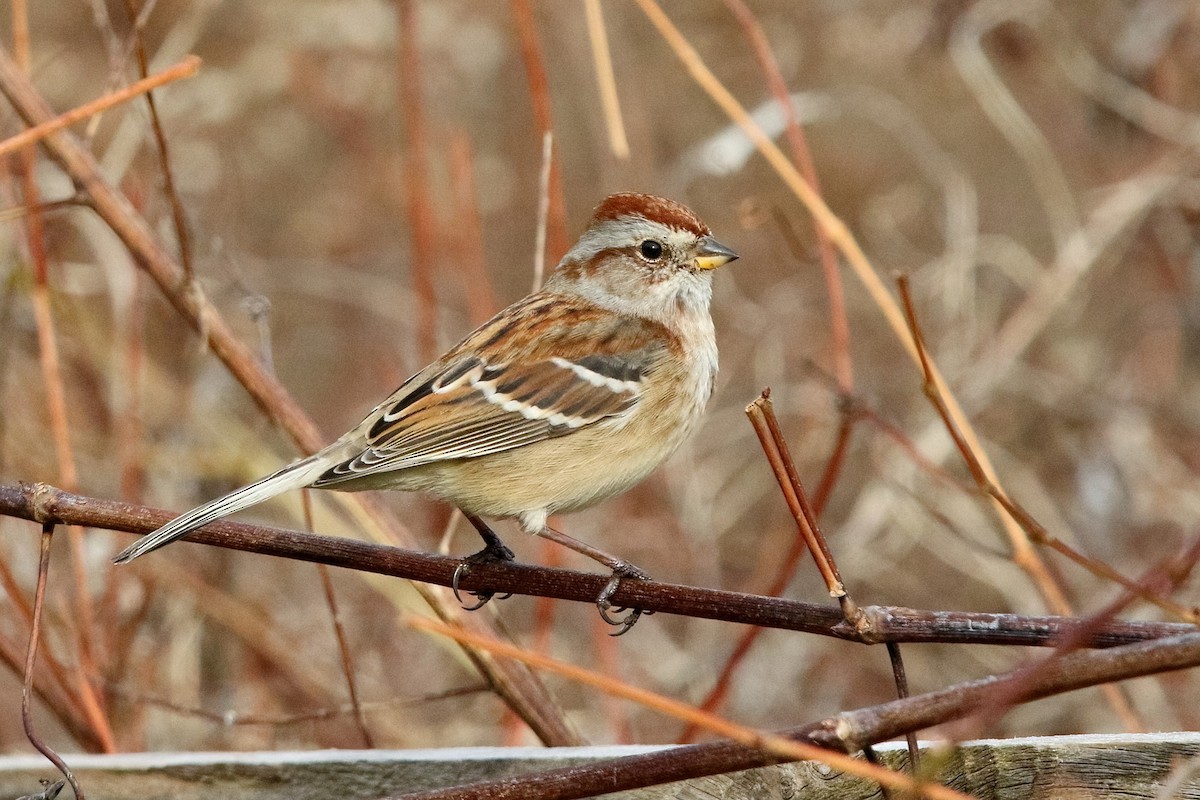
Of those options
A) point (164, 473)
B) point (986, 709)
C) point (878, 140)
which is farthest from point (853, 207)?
point (986, 709)

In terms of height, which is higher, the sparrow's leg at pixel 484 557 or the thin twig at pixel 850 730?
the sparrow's leg at pixel 484 557

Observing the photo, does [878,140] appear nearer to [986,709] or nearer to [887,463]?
[887,463]

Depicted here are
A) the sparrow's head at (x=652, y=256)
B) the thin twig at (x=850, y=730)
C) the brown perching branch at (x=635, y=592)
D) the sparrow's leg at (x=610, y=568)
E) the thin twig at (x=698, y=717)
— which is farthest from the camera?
the sparrow's head at (x=652, y=256)

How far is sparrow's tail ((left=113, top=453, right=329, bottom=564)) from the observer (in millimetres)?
1854

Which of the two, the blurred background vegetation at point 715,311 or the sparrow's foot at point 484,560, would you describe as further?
the blurred background vegetation at point 715,311

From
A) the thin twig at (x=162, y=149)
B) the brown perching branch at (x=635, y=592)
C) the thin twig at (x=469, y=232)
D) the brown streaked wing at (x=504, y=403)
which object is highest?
the thin twig at (x=469, y=232)

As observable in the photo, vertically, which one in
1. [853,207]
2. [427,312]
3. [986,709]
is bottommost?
[986,709]

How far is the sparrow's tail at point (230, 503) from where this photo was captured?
185cm

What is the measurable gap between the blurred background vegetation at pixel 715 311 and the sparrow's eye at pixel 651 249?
1.04 feet

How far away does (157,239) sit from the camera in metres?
2.80

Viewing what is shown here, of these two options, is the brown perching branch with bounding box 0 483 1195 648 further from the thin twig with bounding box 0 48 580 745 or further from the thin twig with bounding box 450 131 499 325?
the thin twig with bounding box 450 131 499 325

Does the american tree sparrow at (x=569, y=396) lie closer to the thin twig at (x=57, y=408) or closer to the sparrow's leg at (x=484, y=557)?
the sparrow's leg at (x=484, y=557)

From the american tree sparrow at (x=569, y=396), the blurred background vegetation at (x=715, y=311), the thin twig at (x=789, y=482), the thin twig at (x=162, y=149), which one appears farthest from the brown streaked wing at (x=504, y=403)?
the thin twig at (x=789, y=482)

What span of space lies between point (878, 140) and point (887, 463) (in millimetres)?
2436
